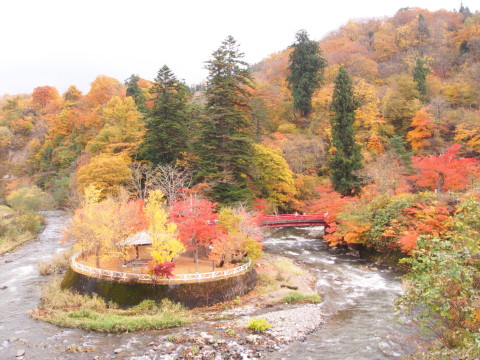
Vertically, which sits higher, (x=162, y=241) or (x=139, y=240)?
(x=162, y=241)

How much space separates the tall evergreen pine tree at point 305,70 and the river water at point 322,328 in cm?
3186

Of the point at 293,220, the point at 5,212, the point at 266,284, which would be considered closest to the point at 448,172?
the point at 293,220

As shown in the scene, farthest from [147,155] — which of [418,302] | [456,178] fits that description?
[418,302]

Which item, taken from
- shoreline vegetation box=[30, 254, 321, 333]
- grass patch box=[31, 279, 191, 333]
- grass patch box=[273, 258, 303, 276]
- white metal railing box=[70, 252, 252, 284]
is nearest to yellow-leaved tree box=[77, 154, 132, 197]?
shoreline vegetation box=[30, 254, 321, 333]

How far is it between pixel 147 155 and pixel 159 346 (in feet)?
88.2

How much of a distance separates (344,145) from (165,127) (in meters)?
20.3

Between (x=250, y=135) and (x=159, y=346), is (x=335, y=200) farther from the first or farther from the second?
(x=159, y=346)

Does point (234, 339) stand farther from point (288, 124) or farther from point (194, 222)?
point (288, 124)

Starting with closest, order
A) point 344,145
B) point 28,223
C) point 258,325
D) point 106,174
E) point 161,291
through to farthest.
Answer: point 258,325, point 161,291, point 106,174, point 344,145, point 28,223

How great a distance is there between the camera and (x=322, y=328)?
19016mm

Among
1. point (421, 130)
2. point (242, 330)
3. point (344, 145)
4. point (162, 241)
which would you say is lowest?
point (242, 330)

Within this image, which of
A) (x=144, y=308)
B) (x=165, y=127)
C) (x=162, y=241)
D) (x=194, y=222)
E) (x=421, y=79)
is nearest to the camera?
(x=144, y=308)

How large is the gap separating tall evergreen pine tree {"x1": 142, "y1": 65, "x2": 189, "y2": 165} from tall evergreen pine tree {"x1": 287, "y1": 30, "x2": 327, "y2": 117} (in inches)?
923

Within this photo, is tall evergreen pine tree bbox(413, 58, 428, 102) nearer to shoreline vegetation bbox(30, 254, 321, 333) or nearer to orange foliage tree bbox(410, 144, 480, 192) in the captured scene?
orange foliage tree bbox(410, 144, 480, 192)
